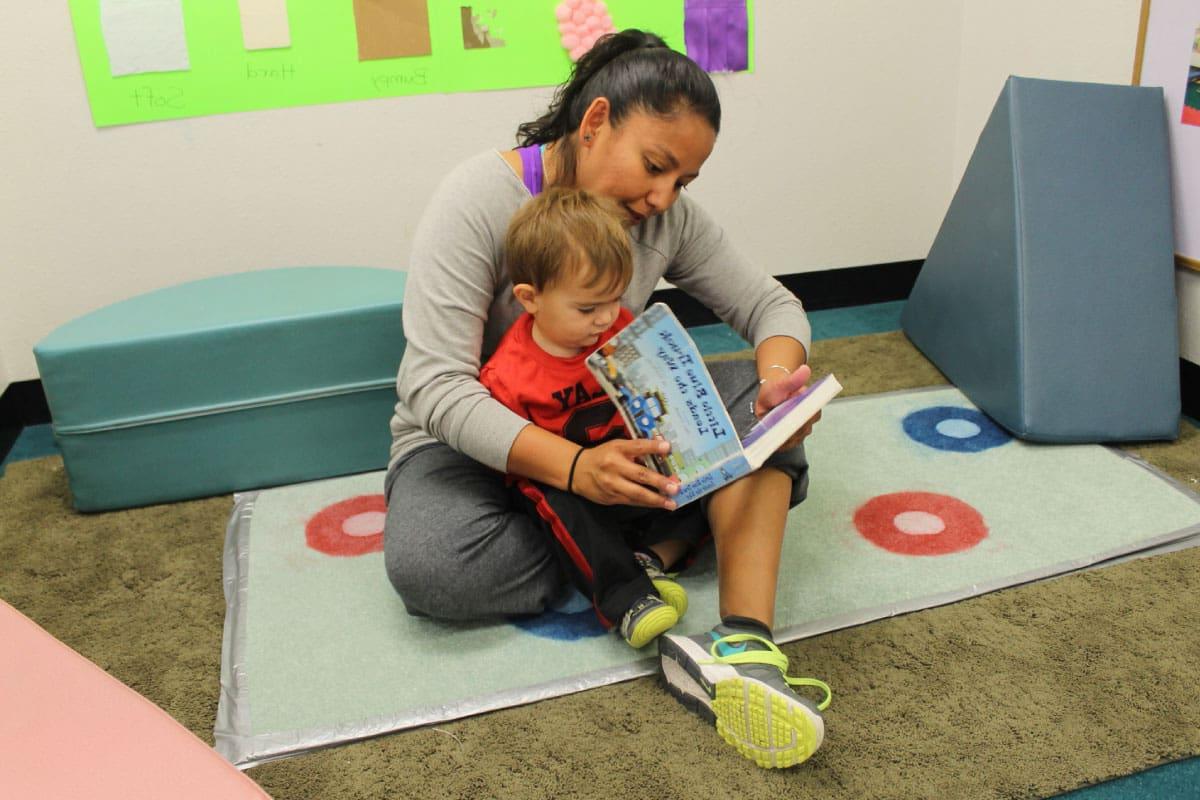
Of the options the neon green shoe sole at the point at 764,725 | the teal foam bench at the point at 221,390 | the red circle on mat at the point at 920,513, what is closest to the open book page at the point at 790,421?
the neon green shoe sole at the point at 764,725

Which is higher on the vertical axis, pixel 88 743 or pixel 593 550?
pixel 88 743

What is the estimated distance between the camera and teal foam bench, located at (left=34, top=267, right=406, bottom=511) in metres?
1.57

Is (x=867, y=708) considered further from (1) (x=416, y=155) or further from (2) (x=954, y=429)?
(1) (x=416, y=155)

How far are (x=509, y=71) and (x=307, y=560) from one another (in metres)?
1.11

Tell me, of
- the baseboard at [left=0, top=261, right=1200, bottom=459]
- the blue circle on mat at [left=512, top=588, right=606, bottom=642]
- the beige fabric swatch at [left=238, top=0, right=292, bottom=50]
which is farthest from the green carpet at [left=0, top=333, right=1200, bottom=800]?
the baseboard at [left=0, top=261, right=1200, bottom=459]

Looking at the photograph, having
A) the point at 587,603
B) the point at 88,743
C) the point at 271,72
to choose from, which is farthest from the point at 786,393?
the point at 271,72

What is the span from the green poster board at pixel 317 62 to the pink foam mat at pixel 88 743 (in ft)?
4.95

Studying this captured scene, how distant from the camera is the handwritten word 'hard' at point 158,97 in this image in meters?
1.89

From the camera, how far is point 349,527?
154 centimetres

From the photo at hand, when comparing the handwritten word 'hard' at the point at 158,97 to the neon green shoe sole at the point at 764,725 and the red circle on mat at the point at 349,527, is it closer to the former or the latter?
the red circle on mat at the point at 349,527

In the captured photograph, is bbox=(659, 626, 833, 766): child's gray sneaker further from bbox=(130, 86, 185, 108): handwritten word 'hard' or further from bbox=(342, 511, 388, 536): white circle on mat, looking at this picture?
bbox=(130, 86, 185, 108): handwritten word 'hard'

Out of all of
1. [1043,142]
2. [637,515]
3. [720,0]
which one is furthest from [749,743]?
[720,0]

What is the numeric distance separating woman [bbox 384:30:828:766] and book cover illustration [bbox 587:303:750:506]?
30 millimetres

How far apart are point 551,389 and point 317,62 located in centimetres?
109
